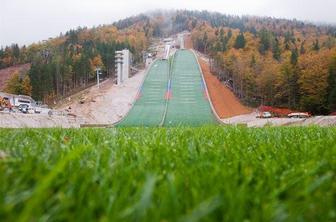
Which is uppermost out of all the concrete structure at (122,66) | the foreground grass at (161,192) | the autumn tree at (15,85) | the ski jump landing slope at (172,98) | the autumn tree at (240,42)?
the foreground grass at (161,192)

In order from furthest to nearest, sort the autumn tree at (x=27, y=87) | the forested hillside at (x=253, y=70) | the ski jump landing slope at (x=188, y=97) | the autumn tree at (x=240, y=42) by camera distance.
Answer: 1. the autumn tree at (x=240, y=42)
2. the autumn tree at (x=27, y=87)
3. the forested hillside at (x=253, y=70)
4. the ski jump landing slope at (x=188, y=97)

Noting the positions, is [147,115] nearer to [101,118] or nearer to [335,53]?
[101,118]

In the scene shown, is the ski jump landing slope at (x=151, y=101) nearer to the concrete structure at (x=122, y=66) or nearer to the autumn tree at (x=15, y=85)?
the concrete structure at (x=122, y=66)

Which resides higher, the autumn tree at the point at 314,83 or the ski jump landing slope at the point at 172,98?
the autumn tree at the point at 314,83

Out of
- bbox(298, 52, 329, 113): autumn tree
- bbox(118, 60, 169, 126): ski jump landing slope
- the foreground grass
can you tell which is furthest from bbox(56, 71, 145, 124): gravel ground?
the foreground grass

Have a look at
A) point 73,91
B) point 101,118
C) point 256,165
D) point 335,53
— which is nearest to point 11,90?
point 73,91

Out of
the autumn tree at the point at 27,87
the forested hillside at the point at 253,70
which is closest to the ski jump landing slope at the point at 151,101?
the forested hillside at the point at 253,70

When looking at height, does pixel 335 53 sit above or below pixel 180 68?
above

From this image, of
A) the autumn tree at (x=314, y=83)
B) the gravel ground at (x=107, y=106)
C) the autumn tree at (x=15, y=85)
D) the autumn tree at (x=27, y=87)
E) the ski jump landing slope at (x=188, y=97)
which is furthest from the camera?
the autumn tree at (x=15, y=85)
